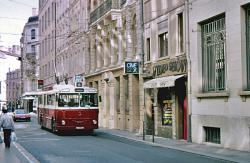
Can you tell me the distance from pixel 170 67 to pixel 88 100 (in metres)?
6.56

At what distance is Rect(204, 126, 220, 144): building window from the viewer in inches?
816

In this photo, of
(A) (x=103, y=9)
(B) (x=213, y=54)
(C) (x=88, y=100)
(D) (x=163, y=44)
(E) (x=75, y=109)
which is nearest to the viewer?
(B) (x=213, y=54)

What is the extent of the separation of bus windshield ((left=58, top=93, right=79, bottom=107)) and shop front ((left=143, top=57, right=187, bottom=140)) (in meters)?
4.36

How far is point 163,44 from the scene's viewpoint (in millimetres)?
26766

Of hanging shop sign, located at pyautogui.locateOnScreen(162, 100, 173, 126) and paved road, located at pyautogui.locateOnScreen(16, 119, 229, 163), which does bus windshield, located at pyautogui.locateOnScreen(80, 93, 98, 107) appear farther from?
paved road, located at pyautogui.locateOnScreen(16, 119, 229, 163)

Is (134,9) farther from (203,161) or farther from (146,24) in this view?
(203,161)

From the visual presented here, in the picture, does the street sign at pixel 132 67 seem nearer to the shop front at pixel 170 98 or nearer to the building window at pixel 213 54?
the shop front at pixel 170 98

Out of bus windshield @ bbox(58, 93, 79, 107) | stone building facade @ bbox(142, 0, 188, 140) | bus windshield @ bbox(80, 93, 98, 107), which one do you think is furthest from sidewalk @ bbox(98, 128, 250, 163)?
bus windshield @ bbox(58, 93, 79, 107)

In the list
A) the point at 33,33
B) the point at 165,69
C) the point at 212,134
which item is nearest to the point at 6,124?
the point at 212,134

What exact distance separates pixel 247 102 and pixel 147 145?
17.8 ft

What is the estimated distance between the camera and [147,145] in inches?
863

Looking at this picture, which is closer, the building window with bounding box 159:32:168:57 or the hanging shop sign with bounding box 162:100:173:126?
the hanging shop sign with bounding box 162:100:173:126

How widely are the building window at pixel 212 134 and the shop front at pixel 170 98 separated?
245 centimetres

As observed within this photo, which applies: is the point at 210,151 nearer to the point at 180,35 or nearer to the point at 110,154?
the point at 110,154
